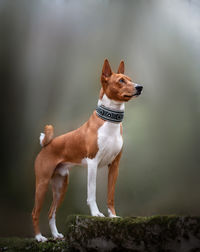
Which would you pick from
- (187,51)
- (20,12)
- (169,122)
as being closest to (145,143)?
(169,122)

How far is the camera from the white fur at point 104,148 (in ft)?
7.68

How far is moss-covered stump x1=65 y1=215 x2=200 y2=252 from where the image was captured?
6.48ft

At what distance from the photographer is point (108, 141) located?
235 cm

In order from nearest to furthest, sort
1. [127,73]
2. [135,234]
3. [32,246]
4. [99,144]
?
1. [135,234]
2. [99,144]
3. [32,246]
4. [127,73]

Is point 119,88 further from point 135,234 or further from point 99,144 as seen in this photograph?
point 135,234

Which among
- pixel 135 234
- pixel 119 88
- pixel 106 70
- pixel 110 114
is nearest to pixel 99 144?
pixel 110 114

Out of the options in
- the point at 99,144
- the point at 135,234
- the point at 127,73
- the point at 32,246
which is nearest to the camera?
the point at 135,234

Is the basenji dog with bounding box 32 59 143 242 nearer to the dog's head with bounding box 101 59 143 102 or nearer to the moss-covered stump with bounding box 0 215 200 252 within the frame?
the dog's head with bounding box 101 59 143 102

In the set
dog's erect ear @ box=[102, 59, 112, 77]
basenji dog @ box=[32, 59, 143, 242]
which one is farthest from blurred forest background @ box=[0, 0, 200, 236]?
dog's erect ear @ box=[102, 59, 112, 77]

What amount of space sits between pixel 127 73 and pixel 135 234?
1857mm

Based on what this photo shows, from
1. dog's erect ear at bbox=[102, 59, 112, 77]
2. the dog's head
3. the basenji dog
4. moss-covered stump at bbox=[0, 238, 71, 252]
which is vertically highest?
dog's erect ear at bbox=[102, 59, 112, 77]

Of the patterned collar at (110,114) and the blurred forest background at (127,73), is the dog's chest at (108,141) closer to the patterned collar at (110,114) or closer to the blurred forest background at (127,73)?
the patterned collar at (110,114)

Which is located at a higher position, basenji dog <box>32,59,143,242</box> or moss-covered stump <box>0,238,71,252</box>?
basenji dog <box>32,59,143,242</box>

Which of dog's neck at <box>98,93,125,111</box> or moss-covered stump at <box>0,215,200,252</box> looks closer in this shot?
moss-covered stump at <box>0,215,200,252</box>
